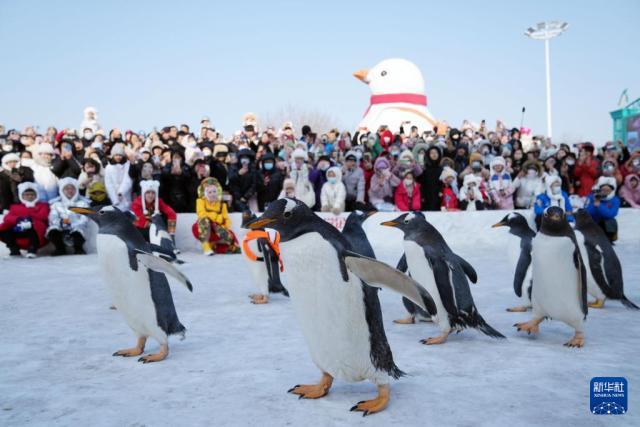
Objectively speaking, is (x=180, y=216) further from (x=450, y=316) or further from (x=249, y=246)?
(x=450, y=316)

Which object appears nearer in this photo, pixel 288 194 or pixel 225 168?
pixel 288 194

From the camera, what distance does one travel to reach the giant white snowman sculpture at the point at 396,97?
18.2 meters

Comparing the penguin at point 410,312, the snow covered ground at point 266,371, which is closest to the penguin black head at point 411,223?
the penguin at point 410,312

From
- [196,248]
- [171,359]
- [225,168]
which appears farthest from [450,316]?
[225,168]

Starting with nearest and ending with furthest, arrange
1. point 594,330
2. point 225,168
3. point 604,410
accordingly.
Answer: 1. point 604,410
2. point 594,330
3. point 225,168

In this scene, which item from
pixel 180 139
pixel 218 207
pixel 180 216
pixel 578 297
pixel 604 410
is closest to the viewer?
pixel 604 410

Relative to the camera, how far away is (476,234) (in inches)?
330

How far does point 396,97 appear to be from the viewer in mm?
18547

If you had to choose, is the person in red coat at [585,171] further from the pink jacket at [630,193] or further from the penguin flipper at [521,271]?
Result: the penguin flipper at [521,271]

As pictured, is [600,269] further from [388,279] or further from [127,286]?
[127,286]

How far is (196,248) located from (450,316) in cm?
612

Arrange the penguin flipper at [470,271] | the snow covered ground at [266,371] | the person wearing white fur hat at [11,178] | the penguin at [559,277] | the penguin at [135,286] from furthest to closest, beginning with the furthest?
the person wearing white fur hat at [11,178] → the penguin flipper at [470,271] → the penguin at [559,277] → the penguin at [135,286] → the snow covered ground at [266,371]

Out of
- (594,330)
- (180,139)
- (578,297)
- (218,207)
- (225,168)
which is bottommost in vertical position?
(594,330)

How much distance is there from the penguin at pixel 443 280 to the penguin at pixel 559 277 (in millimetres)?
367
